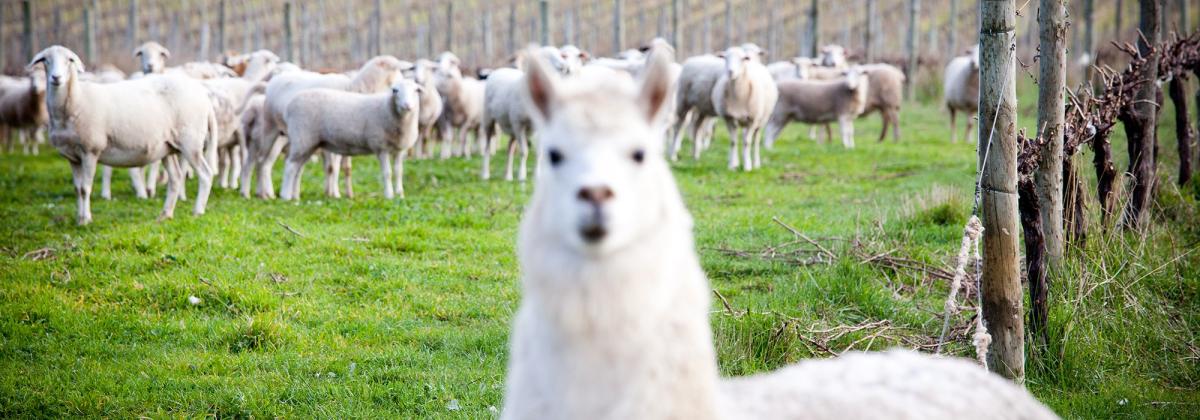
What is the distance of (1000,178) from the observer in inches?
184

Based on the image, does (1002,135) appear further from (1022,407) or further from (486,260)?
(486,260)

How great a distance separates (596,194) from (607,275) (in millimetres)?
191

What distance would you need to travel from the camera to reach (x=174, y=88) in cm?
1089

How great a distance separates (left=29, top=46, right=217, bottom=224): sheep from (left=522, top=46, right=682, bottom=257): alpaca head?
9.05 meters

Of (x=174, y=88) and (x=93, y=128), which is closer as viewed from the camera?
(x=93, y=128)

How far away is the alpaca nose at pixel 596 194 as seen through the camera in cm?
216

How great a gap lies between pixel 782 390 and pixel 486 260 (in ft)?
19.8

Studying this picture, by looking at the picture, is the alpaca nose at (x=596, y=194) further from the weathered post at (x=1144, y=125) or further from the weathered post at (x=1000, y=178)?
the weathered post at (x=1144, y=125)

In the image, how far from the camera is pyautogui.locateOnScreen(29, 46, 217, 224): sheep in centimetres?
1010

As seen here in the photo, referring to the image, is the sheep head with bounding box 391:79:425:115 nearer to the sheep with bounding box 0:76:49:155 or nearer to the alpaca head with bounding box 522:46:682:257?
the sheep with bounding box 0:76:49:155

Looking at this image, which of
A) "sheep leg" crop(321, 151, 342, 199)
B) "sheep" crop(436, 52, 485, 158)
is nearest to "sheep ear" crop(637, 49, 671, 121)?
"sheep leg" crop(321, 151, 342, 199)

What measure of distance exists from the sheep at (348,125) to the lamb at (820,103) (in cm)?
885

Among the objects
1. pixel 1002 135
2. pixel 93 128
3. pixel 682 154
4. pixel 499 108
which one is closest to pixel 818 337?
pixel 1002 135

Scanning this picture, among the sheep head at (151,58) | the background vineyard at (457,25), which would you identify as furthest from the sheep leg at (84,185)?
the background vineyard at (457,25)
